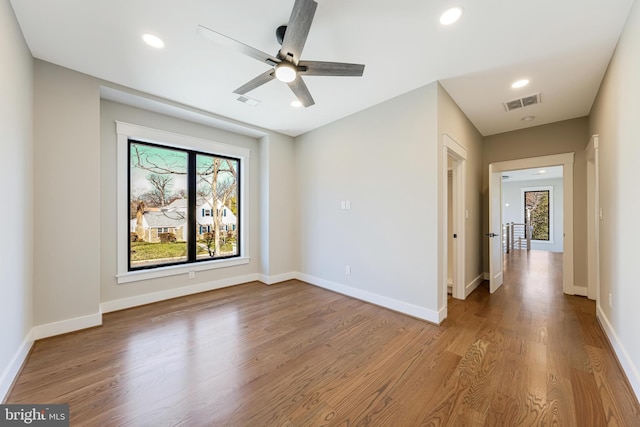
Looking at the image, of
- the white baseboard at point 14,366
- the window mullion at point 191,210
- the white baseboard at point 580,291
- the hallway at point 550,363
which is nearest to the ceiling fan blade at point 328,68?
the hallway at point 550,363

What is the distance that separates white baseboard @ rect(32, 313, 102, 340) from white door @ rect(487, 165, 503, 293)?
509 cm

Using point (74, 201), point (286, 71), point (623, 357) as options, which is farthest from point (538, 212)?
point (74, 201)

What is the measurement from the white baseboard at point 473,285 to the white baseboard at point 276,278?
9.20 ft

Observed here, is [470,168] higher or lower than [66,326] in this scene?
higher

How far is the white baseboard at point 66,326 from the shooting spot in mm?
2354

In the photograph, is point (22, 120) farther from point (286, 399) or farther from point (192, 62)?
point (286, 399)

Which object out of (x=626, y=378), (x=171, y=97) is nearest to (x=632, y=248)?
(x=626, y=378)

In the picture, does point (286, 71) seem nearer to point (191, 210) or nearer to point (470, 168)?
point (191, 210)

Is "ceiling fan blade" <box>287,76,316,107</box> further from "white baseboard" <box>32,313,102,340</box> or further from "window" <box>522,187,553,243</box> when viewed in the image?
"window" <box>522,187,553,243</box>

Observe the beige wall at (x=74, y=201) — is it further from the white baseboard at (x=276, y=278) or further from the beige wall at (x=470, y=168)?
the beige wall at (x=470, y=168)

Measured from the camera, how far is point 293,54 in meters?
1.82

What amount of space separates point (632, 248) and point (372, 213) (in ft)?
7.25

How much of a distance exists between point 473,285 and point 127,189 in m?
5.22

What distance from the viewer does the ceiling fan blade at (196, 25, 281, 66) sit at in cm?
160
